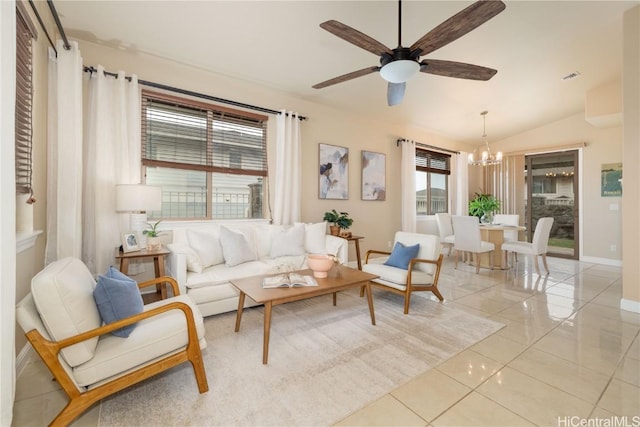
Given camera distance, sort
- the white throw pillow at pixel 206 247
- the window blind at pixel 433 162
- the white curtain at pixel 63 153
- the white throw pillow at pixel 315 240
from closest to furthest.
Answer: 1. the white curtain at pixel 63 153
2. the white throw pillow at pixel 206 247
3. the white throw pillow at pixel 315 240
4. the window blind at pixel 433 162

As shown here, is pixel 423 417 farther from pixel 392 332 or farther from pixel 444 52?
pixel 444 52

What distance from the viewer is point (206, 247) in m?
3.11

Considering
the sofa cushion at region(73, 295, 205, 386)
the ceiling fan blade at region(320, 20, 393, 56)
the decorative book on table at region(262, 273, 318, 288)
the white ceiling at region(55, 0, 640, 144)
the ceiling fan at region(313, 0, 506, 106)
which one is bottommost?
the sofa cushion at region(73, 295, 205, 386)

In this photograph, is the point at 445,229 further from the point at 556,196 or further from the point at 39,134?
the point at 39,134

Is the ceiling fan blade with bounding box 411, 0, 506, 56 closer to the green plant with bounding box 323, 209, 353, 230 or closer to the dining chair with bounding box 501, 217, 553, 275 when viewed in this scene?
the green plant with bounding box 323, 209, 353, 230

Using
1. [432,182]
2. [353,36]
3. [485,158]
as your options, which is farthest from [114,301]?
[432,182]

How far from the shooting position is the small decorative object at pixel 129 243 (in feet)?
9.33

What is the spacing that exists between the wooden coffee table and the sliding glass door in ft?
19.3

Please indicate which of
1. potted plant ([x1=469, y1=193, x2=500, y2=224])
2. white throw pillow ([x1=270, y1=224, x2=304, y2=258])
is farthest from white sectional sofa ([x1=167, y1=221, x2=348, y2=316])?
potted plant ([x1=469, y1=193, x2=500, y2=224])

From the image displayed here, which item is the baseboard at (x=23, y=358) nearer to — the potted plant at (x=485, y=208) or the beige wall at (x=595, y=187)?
the potted plant at (x=485, y=208)

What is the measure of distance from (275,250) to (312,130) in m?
2.21

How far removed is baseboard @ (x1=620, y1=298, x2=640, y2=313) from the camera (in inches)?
117

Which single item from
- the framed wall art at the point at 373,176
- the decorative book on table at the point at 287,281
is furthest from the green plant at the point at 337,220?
the decorative book on table at the point at 287,281

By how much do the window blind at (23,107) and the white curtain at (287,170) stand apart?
261 centimetres
